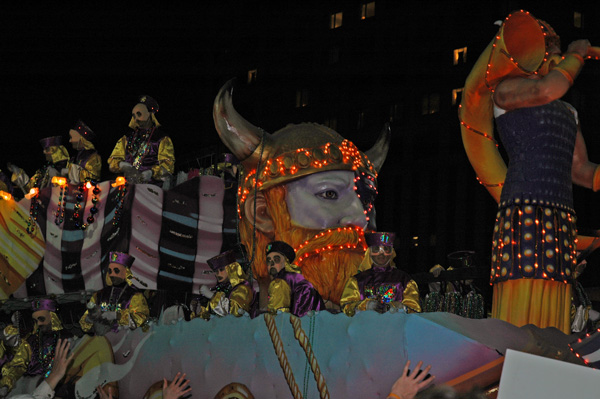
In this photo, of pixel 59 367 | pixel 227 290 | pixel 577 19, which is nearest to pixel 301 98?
pixel 577 19

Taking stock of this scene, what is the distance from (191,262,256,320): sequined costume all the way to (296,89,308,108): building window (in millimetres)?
10062

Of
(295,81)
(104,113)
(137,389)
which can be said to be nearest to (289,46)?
(295,81)

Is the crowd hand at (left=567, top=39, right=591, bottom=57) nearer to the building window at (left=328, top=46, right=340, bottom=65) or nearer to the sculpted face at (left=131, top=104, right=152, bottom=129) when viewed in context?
the sculpted face at (left=131, top=104, right=152, bottom=129)

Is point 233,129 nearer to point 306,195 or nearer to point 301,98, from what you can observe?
point 306,195

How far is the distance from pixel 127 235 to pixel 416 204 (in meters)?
8.87

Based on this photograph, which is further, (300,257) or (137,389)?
(300,257)

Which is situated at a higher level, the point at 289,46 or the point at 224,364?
the point at 289,46

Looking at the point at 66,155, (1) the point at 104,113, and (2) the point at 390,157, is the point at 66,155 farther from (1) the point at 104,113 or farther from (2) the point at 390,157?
(2) the point at 390,157

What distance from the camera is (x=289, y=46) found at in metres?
→ 17.5

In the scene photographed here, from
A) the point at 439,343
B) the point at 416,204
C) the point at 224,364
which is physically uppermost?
the point at 439,343

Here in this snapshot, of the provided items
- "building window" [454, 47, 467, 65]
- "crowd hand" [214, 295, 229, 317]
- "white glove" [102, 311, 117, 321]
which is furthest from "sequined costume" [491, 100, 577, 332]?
"building window" [454, 47, 467, 65]

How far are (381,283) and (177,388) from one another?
1.45 m

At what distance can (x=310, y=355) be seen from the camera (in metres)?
4.90

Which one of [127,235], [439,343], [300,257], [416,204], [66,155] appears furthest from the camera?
[416,204]
